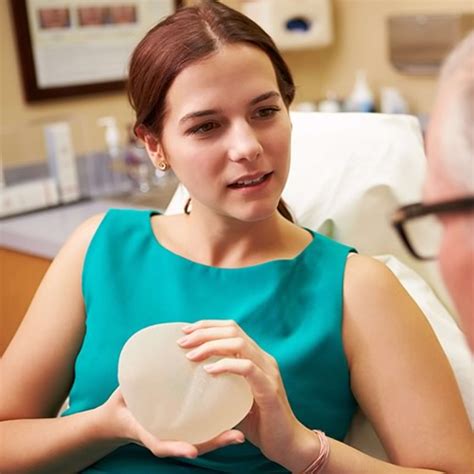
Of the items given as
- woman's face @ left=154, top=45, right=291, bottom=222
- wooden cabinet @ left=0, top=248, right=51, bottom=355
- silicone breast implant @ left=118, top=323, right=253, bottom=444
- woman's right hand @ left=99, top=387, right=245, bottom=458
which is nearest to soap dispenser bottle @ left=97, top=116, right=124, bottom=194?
wooden cabinet @ left=0, top=248, right=51, bottom=355

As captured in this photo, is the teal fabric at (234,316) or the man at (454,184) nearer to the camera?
the man at (454,184)

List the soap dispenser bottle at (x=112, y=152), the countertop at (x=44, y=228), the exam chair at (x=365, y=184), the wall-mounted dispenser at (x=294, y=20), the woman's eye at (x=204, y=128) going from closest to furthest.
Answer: the woman's eye at (x=204, y=128) < the exam chair at (x=365, y=184) < the countertop at (x=44, y=228) < the soap dispenser bottle at (x=112, y=152) < the wall-mounted dispenser at (x=294, y=20)

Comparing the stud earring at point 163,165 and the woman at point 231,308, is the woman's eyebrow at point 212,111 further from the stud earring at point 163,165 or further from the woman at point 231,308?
the stud earring at point 163,165

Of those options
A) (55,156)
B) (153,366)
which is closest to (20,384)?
(153,366)

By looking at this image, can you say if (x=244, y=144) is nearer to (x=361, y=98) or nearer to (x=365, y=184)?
(x=365, y=184)

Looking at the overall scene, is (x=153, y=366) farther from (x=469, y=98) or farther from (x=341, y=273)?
(x=469, y=98)

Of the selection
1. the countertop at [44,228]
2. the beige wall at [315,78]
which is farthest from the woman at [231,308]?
the beige wall at [315,78]

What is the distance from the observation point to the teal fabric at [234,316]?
46.4 inches

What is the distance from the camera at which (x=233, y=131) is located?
113cm

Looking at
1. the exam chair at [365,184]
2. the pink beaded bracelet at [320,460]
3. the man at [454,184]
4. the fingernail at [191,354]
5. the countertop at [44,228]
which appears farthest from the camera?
the countertop at [44,228]

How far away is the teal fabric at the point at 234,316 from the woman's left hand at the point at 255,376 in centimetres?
15

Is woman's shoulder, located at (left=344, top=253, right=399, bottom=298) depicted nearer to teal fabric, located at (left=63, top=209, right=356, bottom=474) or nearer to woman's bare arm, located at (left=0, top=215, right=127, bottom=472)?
teal fabric, located at (left=63, top=209, right=356, bottom=474)

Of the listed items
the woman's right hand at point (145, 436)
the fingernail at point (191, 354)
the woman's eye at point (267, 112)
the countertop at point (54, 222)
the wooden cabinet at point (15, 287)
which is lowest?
the wooden cabinet at point (15, 287)

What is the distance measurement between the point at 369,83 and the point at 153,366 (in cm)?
224
